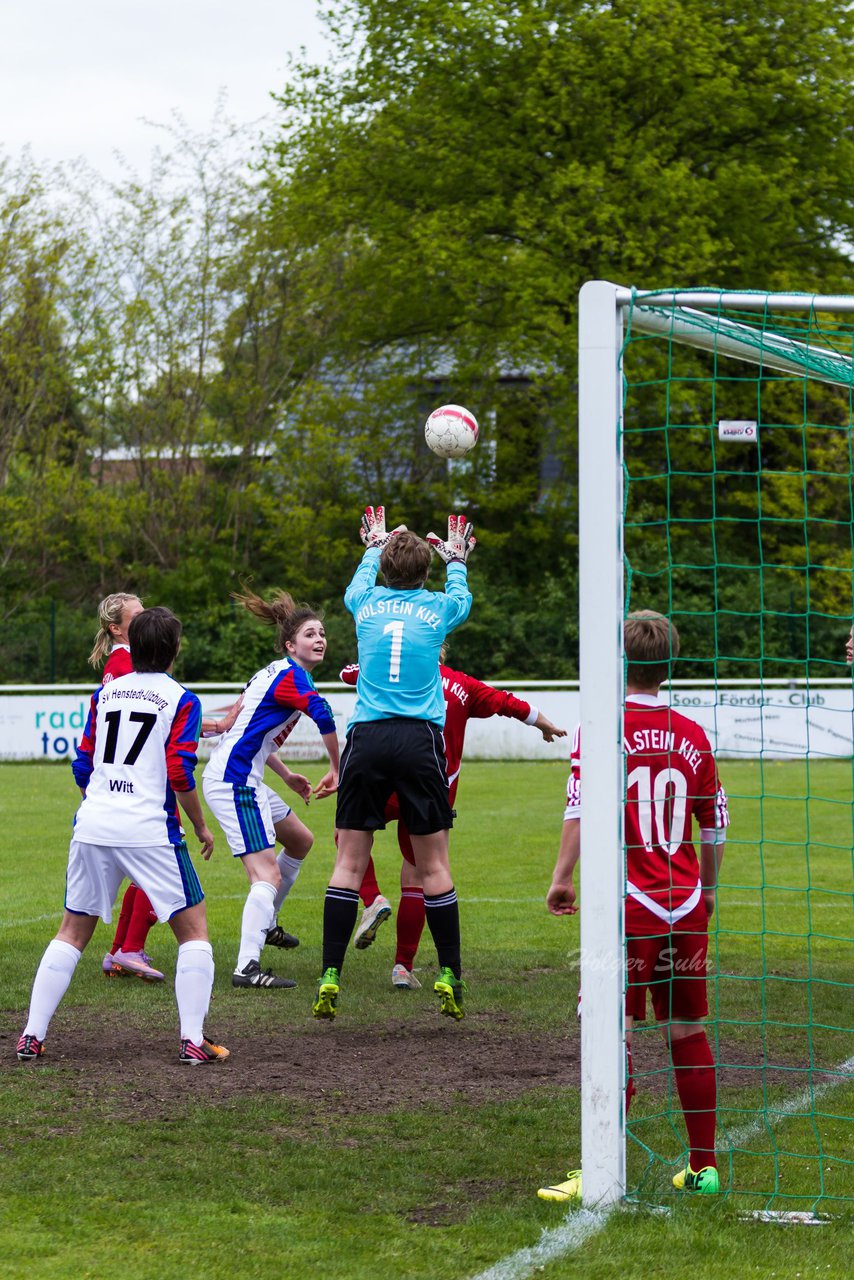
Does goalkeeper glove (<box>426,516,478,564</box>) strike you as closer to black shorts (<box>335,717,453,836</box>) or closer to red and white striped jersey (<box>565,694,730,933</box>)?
black shorts (<box>335,717,453,836</box>)

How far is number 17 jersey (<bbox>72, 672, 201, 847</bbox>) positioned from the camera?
5.38 metres

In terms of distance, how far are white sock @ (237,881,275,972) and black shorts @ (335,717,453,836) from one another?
1.13 meters

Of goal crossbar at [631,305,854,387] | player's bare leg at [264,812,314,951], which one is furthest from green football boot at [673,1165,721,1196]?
player's bare leg at [264,812,314,951]

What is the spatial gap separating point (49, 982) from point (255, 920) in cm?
153

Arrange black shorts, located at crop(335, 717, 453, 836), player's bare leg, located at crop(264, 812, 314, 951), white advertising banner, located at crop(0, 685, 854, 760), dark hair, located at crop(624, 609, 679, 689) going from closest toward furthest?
dark hair, located at crop(624, 609, 679, 689) < black shorts, located at crop(335, 717, 453, 836) < player's bare leg, located at crop(264, 812, 314, 951) < white advertising banner, located at crop(0, 685, 854, 760)

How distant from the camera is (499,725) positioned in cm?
2028

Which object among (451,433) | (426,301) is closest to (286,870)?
(451,433)

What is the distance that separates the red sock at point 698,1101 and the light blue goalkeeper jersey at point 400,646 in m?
2.04

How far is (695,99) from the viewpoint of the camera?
84.3 feet

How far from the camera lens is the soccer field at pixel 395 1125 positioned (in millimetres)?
3709

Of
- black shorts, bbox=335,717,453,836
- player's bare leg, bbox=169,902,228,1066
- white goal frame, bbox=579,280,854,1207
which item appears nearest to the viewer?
white goal frame, bbox=579,280,854,1207

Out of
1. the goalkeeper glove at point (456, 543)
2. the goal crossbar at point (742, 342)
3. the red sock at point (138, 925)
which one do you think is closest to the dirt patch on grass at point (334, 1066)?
the red sock at point (138, 925)

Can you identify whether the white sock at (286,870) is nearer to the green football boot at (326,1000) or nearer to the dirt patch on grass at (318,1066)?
the dirt patch on grass at (318,1066)

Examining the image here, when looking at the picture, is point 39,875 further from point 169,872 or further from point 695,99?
point 695,99
